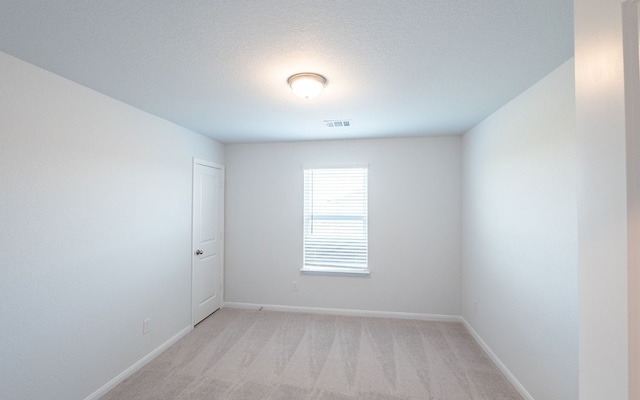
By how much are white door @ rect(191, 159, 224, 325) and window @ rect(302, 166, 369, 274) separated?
1.29 m

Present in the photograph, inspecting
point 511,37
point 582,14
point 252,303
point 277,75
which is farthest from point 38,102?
point 252,303

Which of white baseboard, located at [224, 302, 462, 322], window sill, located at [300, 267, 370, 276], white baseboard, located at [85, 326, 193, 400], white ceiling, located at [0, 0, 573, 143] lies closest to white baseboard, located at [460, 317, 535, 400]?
white baseboard, located at [224, 302, 462, 322]

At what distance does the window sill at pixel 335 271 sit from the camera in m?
3.91

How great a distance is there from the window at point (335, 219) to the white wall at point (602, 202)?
322cm

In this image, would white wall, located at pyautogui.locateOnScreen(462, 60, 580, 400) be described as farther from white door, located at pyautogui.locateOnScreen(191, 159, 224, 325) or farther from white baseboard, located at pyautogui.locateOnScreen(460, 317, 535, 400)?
white door, located at pyautogui.locateOnScreen(191, 159, 224, 325)

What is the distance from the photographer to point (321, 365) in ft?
8.85

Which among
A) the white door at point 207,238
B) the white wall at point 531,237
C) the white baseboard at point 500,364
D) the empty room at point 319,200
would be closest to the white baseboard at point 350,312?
the empty room at point 319,200

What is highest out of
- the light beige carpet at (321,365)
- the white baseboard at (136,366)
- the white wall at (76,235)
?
the white wall at (76,235)

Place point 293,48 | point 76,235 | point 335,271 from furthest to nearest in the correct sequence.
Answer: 1. point 335,271
2. point 76,235
3. point 293,48

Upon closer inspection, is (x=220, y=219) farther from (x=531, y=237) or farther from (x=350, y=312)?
(x=531, y=237)

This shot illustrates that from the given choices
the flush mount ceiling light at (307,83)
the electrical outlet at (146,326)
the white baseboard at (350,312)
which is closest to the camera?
the flush mount ceiling light at (307,83)

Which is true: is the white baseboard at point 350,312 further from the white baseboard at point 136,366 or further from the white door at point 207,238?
the white baseboard at point 136,366

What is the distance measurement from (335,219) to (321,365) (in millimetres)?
1925

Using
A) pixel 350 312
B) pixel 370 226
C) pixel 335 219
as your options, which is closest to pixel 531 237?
pixel 370 226
